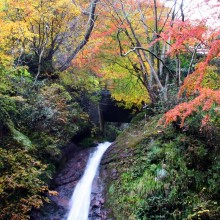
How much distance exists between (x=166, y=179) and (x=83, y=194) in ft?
10.3

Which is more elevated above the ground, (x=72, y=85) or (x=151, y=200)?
(x=72, y=85)

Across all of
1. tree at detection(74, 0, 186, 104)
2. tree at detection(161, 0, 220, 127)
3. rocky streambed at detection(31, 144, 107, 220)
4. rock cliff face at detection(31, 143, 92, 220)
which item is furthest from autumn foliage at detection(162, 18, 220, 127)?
rock cliff face at detection(31, 143, 92, 220)

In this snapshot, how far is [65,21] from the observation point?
12.6 m

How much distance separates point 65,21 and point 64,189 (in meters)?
7.44

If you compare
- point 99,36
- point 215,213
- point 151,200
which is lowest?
point 215,213

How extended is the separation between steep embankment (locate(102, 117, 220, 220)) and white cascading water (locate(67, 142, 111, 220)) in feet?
2.49

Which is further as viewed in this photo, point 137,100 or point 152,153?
point 137,100

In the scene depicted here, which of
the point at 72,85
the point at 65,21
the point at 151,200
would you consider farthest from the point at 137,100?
the point at 151,200

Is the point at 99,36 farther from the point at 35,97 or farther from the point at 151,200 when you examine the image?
the point at 151,200

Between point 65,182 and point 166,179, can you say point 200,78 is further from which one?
point 65,182

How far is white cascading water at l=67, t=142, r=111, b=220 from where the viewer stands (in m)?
8.45

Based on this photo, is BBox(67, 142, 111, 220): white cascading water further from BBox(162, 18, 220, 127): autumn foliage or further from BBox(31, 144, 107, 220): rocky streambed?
BBox(162, 18, 220, 127): autumn foliage

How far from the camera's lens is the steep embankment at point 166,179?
6.79 m

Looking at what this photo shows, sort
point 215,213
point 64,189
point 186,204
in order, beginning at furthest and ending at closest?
point 64,189 < point 186,204 < point 215,213
